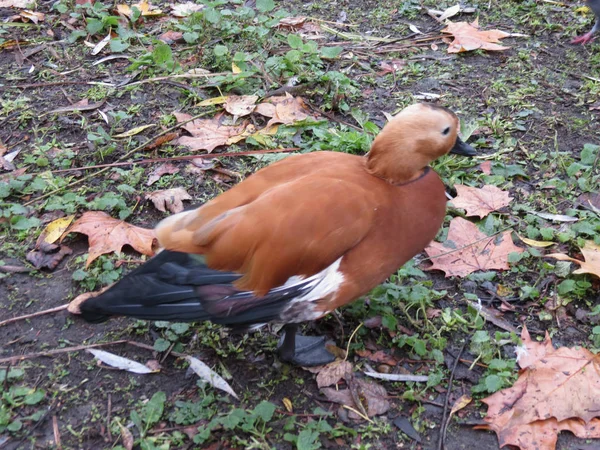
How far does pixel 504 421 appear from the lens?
2.46m

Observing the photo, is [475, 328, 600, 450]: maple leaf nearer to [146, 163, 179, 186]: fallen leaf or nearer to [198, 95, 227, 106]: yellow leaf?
[146, 163, 179, 186]: fallen leaf

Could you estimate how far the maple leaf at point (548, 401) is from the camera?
242cm

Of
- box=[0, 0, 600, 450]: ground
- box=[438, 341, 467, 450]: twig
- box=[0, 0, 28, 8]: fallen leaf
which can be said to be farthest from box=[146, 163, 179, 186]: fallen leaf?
box=[0, 0, 28, 8]: fallen leaf

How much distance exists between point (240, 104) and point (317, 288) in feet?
6.86

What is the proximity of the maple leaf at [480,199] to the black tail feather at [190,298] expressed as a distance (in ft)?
4.66

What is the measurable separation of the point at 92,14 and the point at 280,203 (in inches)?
138

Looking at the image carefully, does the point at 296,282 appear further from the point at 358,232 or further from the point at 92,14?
the point at 92,14

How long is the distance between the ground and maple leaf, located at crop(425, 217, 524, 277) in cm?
5

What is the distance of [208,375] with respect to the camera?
2.65m

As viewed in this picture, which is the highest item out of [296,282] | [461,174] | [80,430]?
[296,282]

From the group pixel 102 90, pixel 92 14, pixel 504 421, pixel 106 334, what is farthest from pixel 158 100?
pixel 504 421

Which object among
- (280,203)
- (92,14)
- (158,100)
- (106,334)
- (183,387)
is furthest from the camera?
(92,14)

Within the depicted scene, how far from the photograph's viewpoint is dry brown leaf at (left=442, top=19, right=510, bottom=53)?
4.73 metres

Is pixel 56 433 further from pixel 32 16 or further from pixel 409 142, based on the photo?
pixel 32 16
